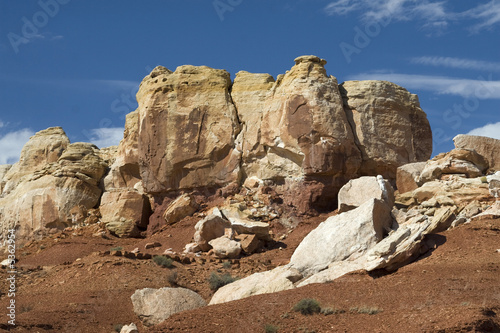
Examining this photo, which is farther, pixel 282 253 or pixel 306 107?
pixel 306 107

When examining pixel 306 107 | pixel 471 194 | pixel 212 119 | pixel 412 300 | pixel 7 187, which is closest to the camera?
pixel 412 300

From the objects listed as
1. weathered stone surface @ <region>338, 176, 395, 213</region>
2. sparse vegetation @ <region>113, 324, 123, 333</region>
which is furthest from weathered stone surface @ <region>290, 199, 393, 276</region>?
sparse vegetation @ <region>113, 324, 123, 333</region>

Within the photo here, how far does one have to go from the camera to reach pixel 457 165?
23766mm

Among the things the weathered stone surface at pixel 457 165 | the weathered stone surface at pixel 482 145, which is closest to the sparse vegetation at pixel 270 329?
the weathered stone surface at pixel 457 165

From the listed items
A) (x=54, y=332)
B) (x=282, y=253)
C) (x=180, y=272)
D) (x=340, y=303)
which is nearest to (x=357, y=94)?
(x=282, y=253)

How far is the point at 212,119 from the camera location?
1132 inches

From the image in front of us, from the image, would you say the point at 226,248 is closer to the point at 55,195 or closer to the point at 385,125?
the point at 385,125

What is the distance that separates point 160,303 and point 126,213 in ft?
48.1

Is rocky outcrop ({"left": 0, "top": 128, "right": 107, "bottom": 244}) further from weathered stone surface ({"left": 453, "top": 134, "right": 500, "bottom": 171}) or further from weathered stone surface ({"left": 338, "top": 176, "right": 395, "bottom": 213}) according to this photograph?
weathered stone surface ({"left": 453, "top": 134, "right": 500, "bottom": 171})

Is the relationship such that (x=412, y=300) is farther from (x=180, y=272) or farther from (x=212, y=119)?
(x=212, y=119)

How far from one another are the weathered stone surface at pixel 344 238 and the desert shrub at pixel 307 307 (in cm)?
450

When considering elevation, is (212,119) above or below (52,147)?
below

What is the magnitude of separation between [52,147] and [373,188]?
2031cm

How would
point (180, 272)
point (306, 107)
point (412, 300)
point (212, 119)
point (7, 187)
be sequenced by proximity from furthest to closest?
point (7, 187) → point (212, 119) → point (306, 107) → point (180, 272) → point (412, 300)
